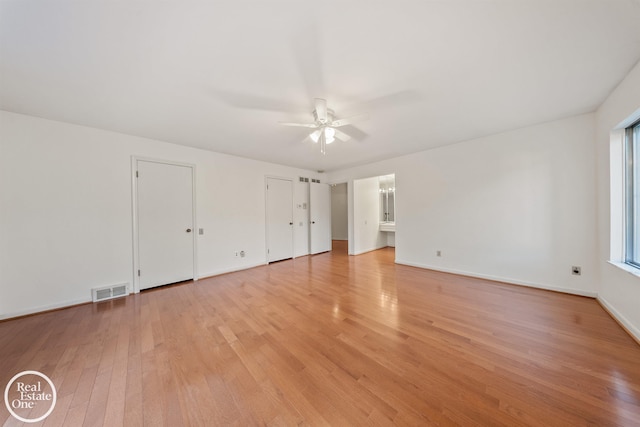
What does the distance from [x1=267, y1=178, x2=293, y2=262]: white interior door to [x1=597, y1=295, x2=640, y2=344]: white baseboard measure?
4.96 metres

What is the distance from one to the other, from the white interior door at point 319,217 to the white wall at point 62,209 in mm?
3104

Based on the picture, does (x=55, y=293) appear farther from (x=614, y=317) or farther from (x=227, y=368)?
(x=614, y=317)

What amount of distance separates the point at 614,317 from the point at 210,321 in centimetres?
437

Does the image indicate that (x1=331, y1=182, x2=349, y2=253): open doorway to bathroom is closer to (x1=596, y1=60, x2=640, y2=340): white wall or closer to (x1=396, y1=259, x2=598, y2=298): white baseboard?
(x1=396, y1=259, x2=598, y2=298): white baseboard

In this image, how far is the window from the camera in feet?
6.71

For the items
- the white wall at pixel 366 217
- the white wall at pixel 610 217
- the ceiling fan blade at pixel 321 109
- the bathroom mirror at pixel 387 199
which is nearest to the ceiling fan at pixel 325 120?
the ceiling fan blade at pixel 321 109

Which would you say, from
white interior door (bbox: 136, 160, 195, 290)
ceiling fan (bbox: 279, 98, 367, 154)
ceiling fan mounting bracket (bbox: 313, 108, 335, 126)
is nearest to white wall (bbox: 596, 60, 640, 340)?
ceiling fan (bbox: 279, 98, 367, 154)

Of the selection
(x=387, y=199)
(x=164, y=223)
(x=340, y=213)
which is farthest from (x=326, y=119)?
(x=340, y=213)

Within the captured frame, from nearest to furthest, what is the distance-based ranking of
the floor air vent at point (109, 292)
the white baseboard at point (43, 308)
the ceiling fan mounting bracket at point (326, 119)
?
1. the ceiling fan mounting bracket at point (326, 119)
2. the white baseboard at point (43, 308)
3. the floor air vent at point (109, 292)

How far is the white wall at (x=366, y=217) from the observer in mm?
5496

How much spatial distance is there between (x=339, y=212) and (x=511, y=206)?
207 inches

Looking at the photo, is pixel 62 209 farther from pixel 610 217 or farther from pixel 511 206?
pixel 610 217

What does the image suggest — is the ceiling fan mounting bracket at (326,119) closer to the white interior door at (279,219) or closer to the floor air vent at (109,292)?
the white interior door at (279,219)

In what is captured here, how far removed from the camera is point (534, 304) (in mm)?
2479
